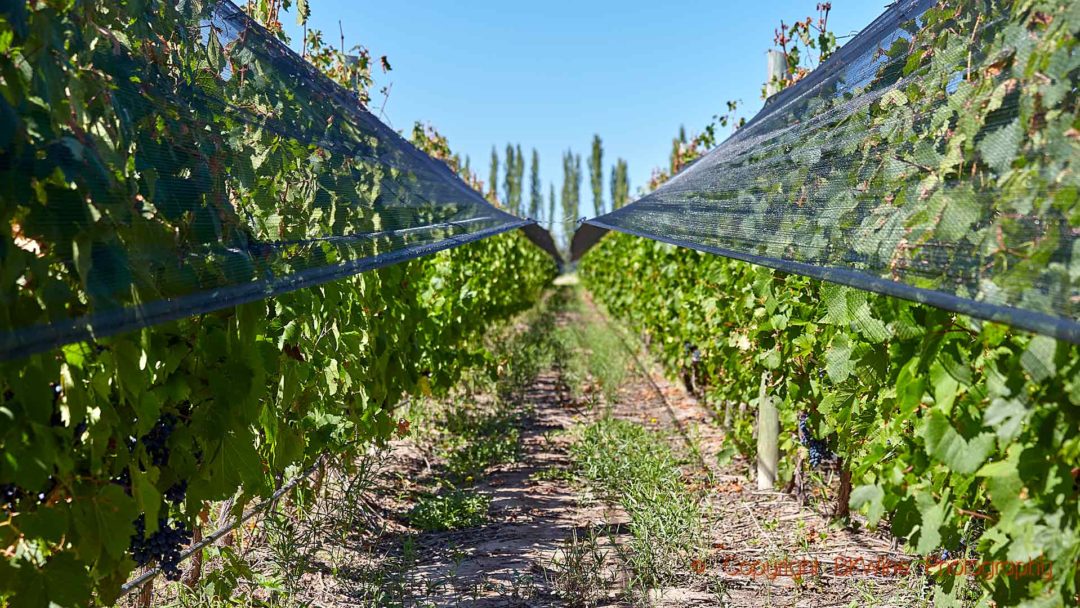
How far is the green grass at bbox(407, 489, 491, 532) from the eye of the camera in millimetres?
3367

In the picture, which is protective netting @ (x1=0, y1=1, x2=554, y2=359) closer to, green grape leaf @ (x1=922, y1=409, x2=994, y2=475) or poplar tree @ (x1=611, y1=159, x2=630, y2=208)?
green grape leaf @ (x1=922, y1=409, x2=994, y2=475)

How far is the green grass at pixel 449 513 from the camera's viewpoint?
11.0 feet

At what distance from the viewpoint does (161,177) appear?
1.44m

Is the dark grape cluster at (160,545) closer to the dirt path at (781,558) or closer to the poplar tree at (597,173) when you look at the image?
the dirt path at (781,558)

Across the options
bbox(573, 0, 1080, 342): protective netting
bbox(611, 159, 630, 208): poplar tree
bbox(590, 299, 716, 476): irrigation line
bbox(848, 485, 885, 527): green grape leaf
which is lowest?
bbox(590, 299, 716, 476): irrigation line

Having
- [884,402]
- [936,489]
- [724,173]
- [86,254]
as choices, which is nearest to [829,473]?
[724,173]

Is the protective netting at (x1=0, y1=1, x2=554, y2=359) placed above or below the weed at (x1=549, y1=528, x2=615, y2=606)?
above

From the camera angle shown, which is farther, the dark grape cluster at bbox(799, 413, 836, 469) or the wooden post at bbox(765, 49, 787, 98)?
the wooden post at bbox(765, 49, 787, 98)

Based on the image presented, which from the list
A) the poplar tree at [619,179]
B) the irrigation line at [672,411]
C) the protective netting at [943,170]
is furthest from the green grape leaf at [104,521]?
the poplar tree at [619,179]

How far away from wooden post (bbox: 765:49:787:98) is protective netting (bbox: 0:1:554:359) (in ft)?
7.68

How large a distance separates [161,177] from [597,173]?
58.7m

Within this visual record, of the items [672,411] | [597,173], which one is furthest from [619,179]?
[672,411]

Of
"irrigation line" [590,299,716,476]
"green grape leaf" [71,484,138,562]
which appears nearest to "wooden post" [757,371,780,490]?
"irrigation line" [590,299,716,476]

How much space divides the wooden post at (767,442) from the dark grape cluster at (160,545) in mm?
2547
